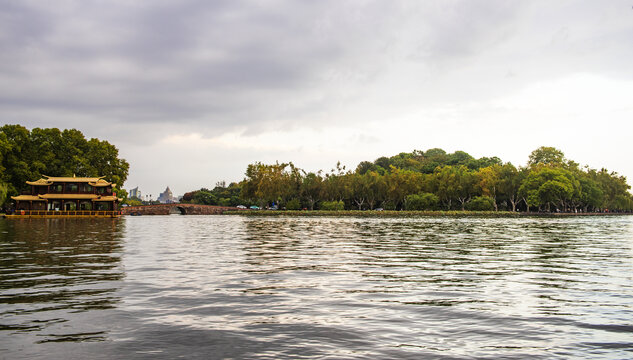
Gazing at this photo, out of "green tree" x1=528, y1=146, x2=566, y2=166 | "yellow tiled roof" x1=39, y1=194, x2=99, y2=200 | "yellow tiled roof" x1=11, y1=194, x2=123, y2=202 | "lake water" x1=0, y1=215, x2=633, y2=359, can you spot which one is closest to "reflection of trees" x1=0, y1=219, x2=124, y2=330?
"lake water" x1=0, y1=215, x2=633, y2=359

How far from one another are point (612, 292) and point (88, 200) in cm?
9128

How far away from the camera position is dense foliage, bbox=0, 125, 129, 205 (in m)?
86.3

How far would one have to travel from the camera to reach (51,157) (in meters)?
90.6

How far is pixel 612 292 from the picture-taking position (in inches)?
450

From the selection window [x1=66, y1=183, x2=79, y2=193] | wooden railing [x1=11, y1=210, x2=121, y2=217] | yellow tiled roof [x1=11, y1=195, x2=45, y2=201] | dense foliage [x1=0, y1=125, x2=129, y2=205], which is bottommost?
wooden railing [x1=11, y1=210, x2=121, y2=217]

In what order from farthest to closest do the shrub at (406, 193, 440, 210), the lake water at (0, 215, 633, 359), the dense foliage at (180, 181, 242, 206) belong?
the dense foliage at (180, 181, 242, 206), the shrub at (406, 193, 440, 210), the lake water at (0, 215, 633, 359)

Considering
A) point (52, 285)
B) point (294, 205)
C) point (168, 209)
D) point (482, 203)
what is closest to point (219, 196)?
point (168, 209)

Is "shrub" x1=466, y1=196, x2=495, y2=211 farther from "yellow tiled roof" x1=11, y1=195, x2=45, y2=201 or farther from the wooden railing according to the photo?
"yellow tiled roof" x1=11, y1=195, x2=45, y2=201

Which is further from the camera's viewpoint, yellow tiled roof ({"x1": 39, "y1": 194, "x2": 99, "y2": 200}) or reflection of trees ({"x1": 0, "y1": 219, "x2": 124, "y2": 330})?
yellow tiled roof ({"x1": 39, "y1": 194, "x2": 99, "y2": 200})

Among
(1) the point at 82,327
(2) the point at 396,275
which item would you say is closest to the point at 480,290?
(2) the point at 396,275

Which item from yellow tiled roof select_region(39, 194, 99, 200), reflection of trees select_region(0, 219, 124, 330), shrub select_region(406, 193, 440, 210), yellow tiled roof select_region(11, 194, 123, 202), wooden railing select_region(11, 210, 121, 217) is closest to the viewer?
reflection of trees select_region(0, 219, 124, 330)

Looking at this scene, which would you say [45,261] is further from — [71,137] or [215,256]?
[71,137]

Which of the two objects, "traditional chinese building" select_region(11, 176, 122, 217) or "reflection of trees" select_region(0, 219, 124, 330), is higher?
"traditional chinese building" select_region(11, 176, 122, 217)

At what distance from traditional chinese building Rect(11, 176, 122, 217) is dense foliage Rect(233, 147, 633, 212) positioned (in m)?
36.9
